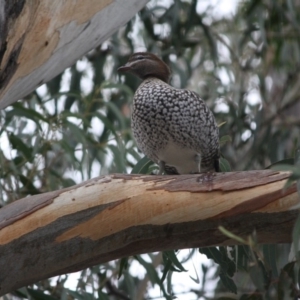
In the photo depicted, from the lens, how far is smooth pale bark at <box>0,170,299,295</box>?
9.56ft

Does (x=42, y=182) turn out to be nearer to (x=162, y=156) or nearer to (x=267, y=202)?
(x=162, y=156)

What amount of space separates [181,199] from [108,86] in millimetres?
2132

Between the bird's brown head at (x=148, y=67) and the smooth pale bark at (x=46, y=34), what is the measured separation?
0.80 meters

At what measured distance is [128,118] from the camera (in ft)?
21.7

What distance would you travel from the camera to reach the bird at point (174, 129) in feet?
13.3

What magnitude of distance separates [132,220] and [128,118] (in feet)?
12.2

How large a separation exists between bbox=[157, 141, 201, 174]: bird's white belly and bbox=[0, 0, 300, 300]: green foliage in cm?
14

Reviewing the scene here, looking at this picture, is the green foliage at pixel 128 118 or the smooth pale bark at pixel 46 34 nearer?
the smooth pale bark at pixel 46 34

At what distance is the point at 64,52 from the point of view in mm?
3656

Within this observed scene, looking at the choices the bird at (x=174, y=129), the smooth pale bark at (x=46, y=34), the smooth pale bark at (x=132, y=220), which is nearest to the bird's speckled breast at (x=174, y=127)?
the bird at (x=174, y=129)

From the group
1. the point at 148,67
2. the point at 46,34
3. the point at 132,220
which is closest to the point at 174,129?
the point at 148,67

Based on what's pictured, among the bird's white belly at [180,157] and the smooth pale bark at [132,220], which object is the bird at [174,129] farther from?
the smooth pale bark at [132,220]

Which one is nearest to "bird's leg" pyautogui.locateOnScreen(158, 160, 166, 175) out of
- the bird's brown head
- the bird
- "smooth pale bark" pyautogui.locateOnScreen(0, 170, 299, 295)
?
the bird

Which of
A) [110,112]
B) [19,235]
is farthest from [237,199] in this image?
[110,112]
